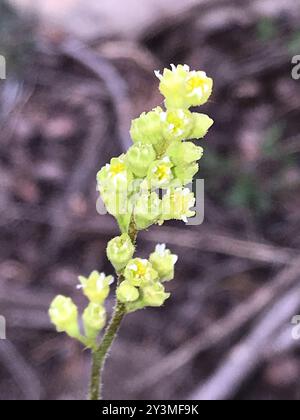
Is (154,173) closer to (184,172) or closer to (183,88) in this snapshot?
(184,172)

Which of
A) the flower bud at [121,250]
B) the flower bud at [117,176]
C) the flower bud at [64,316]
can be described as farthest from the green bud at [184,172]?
the flower bud at [64,316]

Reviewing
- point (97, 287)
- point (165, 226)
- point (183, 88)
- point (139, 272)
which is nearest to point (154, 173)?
point (183, 88)

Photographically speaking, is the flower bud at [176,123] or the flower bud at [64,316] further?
the flower bud at [64,316]

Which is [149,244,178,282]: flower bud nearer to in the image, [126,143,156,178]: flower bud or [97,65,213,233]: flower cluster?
[97,65,213,233]: flower cluster

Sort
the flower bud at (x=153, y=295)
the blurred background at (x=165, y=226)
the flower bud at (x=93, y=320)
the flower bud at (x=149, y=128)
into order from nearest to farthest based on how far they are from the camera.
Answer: the flower bud at (x=149, y=128)
the flower bud at (x=153, y=295)
the flower bud at (x=93, y=320)
the blurred background at (x=165, y=226)

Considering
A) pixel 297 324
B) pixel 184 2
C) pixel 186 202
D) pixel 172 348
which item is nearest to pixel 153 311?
pixel 172 348

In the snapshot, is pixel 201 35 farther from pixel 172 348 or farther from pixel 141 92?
pixel 172 348

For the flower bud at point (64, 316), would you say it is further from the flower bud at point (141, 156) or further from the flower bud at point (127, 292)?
the flower bud at point (141, 156)
